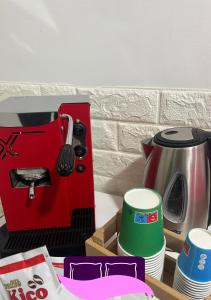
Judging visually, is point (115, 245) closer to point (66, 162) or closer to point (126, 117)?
point (66, 162)

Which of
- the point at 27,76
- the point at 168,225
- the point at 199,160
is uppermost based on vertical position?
the point at 27,76

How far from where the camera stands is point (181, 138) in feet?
1.62

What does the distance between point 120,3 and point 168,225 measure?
471 mm

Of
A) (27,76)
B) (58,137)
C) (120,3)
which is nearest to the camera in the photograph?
(58,137)

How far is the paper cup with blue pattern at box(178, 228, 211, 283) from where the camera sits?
0.34m

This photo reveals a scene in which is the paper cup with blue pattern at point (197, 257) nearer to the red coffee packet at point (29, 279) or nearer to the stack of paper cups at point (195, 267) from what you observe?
the stack of paper cups at point (195, 267)

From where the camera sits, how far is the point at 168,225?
52cm

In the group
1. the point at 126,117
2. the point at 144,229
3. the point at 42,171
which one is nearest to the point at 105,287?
the point at 144,229

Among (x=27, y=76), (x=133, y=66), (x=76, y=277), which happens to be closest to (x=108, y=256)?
(x=76, y=277)

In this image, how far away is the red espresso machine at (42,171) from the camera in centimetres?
46

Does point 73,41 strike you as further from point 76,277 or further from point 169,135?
point 76,277

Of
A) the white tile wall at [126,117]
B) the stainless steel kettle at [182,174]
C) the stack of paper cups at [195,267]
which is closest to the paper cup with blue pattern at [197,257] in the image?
the stack of paper cups at [195,267]

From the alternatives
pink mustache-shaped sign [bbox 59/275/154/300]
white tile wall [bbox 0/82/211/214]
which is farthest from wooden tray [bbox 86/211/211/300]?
white tile wall [bbox 0/82/211/214]

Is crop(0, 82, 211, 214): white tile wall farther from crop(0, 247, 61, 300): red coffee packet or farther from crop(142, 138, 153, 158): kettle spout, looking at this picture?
crop(0, 247, 61, 300): red coffee packet
